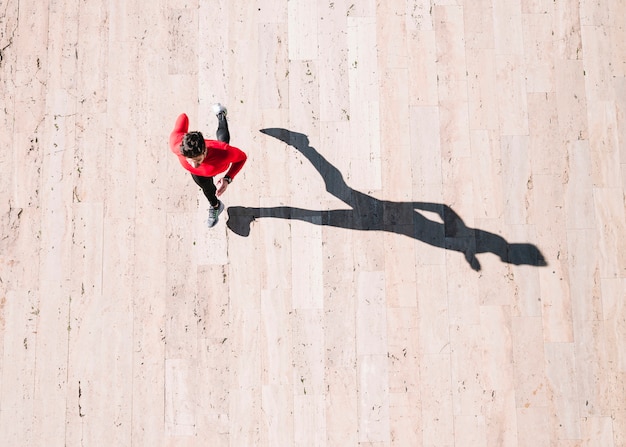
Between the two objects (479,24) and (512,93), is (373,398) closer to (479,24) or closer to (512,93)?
(512,93)

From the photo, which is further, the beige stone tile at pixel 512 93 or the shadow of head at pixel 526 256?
the beige stone tile at pixel 512 93

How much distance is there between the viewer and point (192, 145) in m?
3.60

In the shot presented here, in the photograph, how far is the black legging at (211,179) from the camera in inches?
165

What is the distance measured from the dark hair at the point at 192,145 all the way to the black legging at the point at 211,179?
19.6 inches

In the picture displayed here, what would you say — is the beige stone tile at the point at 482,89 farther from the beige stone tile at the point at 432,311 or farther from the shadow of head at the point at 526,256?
the beige stone tile at the point at 432,311

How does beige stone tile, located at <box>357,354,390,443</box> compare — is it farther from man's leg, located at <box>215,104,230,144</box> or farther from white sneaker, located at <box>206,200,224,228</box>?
man's leg, located at <box>215,104,230,144</box>

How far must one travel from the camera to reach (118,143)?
16.3 ft

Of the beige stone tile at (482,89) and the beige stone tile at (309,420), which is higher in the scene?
the beige stone tile at (482,89)

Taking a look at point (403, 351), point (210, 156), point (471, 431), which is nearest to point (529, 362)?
point (471, 431)

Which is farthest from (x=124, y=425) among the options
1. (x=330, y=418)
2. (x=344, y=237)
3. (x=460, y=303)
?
(x=460, y=303)

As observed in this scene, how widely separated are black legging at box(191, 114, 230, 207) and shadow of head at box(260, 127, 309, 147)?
0.45 meters

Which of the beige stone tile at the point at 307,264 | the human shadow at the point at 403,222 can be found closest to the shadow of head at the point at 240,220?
the human shadow at the point at 403,222

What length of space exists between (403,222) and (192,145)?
2.23m

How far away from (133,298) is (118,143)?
151 centimetres
